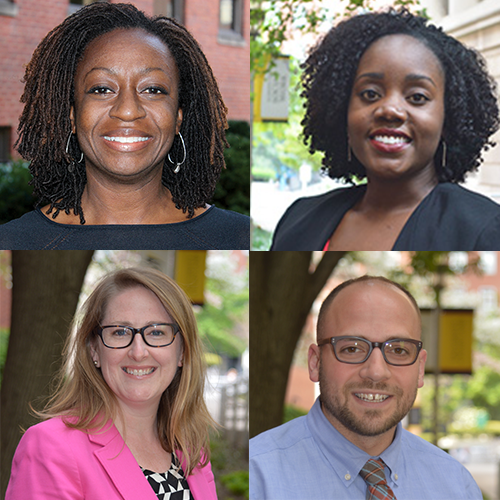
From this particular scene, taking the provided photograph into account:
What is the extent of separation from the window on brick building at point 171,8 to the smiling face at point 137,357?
1101 millimetres

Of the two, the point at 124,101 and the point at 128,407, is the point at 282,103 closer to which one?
the point at 124,101

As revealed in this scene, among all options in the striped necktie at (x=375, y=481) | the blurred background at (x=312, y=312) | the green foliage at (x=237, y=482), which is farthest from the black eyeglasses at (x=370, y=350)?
the green foliage at (x=237, y=482)

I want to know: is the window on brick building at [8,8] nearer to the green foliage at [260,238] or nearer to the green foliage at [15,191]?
the green foliage at [15,191]

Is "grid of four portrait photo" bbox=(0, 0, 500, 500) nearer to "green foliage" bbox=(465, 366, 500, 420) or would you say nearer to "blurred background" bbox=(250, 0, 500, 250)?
"blurred background" bbox=(250, 0, 500, 250)

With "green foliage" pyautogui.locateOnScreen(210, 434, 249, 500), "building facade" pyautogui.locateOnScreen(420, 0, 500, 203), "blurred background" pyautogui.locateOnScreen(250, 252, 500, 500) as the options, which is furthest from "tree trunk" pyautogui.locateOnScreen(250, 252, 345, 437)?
"building facade" pyautogui.locateOnScreen(420, 0, 500, 203)

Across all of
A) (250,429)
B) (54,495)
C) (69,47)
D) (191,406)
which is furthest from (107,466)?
(69,47)

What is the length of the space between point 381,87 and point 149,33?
0.91 metres

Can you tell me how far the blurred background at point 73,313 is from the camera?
2.45 meters

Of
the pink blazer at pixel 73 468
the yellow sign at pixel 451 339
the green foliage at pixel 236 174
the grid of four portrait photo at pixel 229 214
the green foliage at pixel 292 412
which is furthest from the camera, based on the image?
the green foliage at pixel 292 412

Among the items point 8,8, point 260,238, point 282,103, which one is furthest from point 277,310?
point 8,8

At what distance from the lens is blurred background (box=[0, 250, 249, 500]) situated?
2.45 metres

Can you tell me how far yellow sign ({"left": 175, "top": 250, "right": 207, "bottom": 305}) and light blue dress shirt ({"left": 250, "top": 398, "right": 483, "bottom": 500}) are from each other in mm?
664

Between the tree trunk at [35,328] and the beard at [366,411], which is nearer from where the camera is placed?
the beard at [366,411]

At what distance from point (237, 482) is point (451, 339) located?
3.92 feet
